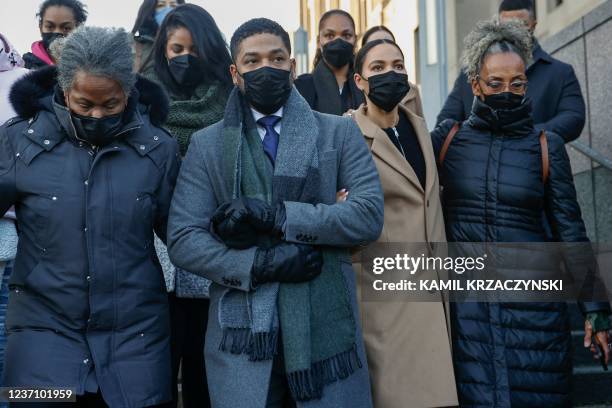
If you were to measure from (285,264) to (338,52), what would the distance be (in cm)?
289

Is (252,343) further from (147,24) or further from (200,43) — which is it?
(147,24)

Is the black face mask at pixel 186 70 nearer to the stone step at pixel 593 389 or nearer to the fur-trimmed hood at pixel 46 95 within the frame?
the fur-trimmed hood at pixel 46 95

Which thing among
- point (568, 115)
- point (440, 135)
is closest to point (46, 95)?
point (440, 135)

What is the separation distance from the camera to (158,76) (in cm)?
507

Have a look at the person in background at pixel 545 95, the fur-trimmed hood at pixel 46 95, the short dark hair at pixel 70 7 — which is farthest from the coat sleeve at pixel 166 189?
the person in background at pixel 545 95

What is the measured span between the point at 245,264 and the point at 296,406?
2.01ft

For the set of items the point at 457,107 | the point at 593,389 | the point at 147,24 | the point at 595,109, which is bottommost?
the point at 593,389

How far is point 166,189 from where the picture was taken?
164 inches

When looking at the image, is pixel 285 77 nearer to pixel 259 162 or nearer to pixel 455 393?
pixel 259 162

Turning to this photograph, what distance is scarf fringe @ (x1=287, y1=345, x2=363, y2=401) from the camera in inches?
147

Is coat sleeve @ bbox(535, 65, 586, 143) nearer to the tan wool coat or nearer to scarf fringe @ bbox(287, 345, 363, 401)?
the tan wool coat

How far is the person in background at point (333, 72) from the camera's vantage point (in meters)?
6.12

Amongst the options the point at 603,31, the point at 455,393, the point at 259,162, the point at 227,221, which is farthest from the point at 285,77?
the point at 603,31

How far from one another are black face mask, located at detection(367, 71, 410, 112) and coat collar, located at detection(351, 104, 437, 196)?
115mm
